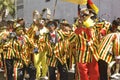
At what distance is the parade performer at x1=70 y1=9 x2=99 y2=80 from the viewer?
8812mm

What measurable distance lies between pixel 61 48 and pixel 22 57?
1.88m

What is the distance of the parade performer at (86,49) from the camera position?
8.81 meters

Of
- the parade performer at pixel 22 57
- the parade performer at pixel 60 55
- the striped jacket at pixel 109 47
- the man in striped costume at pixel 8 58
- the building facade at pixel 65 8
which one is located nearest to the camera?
the striped jacket at pixel 109 47

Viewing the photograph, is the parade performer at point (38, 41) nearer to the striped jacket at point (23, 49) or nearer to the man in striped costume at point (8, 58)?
the striped jacket at point (23, 49)

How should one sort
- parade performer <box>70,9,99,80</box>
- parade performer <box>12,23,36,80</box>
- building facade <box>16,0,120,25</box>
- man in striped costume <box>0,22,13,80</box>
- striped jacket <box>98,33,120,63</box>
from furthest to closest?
building facade <box>16,0,120,25</box>
man in striped costume <box>0,22,13,80</box>
parade performer <box>12,23,36,80</box>
striped jacket <box>98,33,120,63</box>
parade performer <box>70,9,99,80</box>

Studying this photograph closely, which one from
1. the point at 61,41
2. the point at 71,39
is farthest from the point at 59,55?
the point at 71,39

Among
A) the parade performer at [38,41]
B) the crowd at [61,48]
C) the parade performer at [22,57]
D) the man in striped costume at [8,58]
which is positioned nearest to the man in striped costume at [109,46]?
the crowd at [61,48]

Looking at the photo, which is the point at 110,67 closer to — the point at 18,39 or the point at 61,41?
the point at 61,41

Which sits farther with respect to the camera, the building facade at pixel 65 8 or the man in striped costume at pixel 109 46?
the building facade at pixel 65 8

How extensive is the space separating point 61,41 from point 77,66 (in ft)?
5.03

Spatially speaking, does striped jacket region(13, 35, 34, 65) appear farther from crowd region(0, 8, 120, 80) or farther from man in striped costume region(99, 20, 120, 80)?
man in striped costume region(99, 20, 120, 80)

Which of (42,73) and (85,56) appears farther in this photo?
(42,73)

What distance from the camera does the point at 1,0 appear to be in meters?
42.8

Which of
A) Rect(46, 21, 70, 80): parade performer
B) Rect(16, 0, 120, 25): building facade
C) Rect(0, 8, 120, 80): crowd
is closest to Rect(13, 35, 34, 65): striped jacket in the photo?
Rect(0, 8, 120, 80): crowd
